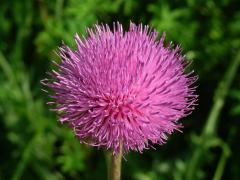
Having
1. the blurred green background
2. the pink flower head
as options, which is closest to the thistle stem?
the pink flower head

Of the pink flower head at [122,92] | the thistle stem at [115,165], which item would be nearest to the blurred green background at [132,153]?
the pink flower head at [122,92]

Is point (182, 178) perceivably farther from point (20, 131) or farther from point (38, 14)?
point (38, 14)

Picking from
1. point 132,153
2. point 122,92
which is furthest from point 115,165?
point 132,153

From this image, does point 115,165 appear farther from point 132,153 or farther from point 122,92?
point 132,153

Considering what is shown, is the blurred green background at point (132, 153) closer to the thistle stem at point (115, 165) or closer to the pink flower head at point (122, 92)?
the pink flower head at point (122, 92)

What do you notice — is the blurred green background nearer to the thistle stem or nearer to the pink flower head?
the pink flower head
